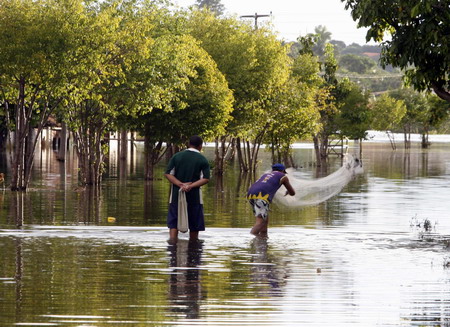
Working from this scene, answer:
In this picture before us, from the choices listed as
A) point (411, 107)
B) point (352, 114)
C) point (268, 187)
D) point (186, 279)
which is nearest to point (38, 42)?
point (268, 187)

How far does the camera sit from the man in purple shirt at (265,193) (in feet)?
56.0

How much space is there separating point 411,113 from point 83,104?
90797mm

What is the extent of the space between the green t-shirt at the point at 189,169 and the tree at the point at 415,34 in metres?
3.82

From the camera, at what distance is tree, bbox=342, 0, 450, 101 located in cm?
1634

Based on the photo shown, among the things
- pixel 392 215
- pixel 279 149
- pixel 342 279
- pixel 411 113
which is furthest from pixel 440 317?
pixel 411 113

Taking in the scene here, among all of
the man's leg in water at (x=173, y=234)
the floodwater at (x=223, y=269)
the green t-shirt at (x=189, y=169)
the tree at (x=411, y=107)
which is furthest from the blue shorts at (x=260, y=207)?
the tree at (x=411, y=107)

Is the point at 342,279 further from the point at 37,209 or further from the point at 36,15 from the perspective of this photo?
the point at 36,15

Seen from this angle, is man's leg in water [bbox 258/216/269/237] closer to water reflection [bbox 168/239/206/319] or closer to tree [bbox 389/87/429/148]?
water reflection [bbox 168/239/206/319]

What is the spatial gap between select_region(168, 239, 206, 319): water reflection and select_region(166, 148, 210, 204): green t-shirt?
0.75 metres

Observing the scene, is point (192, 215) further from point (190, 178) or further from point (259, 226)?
point (259, 226)

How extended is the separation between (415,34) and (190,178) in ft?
15.1

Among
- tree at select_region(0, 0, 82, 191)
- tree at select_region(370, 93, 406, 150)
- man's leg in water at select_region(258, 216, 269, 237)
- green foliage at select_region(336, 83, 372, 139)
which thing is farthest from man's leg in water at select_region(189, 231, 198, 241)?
tree at select_region(370, 93, 406, 150)

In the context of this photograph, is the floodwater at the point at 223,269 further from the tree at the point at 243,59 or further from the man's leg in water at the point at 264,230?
the tree at the point at 243,59

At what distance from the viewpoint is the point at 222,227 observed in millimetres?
19781
